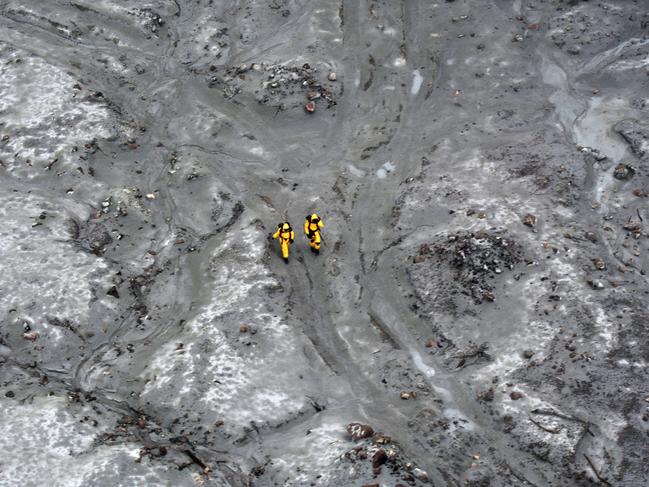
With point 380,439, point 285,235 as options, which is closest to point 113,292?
point 285,235

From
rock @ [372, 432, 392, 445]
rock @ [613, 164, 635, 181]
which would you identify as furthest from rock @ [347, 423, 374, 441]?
rock @ [613, 164, 635, 181]

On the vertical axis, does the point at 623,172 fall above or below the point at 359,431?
above

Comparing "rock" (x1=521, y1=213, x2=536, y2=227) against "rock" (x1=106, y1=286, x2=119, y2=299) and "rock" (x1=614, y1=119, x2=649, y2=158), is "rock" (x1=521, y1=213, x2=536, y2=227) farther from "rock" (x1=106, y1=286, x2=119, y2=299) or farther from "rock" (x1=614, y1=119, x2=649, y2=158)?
"rock" (x1=106, y1=286, x2=119, y2=299)

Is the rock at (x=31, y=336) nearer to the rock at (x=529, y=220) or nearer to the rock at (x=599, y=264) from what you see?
the rock at (x=529, y=220)

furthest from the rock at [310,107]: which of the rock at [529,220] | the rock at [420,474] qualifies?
the rock at [420,474]

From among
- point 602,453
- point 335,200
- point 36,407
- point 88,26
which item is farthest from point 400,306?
point 88,26

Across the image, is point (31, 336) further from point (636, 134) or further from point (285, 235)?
point (636, 134)
